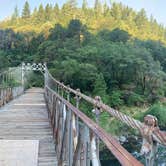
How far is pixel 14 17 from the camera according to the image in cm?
5562

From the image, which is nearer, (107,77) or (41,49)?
(107,77)

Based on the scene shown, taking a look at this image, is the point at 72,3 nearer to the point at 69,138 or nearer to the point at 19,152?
the point at 19,152

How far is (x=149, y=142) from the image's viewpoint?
31.4 inches

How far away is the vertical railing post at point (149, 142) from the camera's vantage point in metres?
0.77

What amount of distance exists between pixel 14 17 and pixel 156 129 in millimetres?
57442

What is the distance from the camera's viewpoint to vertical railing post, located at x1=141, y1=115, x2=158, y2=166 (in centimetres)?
77

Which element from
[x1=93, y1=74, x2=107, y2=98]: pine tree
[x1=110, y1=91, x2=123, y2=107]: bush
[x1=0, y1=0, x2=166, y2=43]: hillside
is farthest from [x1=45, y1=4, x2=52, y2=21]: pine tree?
[x1=110, y1=91, x2=123, y2=107]: bush

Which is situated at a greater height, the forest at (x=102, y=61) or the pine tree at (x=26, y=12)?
the pine tree at (x=26, y=12)

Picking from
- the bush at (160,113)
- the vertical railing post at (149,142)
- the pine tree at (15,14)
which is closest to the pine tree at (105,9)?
the pine tree at (15,14)

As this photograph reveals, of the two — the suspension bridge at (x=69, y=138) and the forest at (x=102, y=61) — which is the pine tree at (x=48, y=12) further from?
the suspension bridge at (x=69, y=138)

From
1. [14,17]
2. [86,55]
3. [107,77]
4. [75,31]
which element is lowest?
[107,77]

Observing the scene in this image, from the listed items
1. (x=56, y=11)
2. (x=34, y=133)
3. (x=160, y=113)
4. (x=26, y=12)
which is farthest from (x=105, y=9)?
(x=34, y=133)

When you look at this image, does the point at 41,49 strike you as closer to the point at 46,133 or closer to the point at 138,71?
the point at 138,71

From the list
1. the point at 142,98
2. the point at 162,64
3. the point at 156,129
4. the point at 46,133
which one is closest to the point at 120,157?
the point at 156,129
